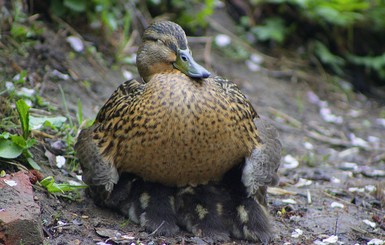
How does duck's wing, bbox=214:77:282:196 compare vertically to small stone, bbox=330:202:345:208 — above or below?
above

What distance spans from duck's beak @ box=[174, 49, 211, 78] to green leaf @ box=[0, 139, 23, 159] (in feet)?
3.71

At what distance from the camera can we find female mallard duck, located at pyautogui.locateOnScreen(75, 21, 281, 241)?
3943mm

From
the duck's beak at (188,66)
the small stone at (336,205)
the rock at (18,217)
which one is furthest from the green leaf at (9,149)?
the small stone at (336,205)

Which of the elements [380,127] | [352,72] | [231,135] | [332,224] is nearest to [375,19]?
[352,72]

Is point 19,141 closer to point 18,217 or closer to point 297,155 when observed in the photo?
point 18,217

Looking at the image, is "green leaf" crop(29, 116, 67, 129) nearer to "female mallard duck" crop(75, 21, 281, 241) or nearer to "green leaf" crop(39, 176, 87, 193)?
"female mallard duck" crop(75, 21, 281, 241)

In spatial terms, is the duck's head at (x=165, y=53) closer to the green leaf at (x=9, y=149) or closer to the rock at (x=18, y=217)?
the green leaf at (x=9, y=149)

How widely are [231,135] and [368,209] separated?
1.54 metres

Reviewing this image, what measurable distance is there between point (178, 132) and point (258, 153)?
1.96 feet

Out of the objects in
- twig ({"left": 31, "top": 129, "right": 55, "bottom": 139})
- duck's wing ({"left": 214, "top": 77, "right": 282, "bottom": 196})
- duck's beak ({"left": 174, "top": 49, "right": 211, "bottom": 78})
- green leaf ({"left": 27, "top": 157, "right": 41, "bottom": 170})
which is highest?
duck's beak ({"left": 174, "top": 49, "right": 211, "bottom": 78})

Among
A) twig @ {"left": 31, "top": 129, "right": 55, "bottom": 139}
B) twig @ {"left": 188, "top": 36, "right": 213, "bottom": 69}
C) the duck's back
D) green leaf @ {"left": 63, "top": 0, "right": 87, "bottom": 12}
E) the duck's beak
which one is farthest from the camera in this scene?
twig @ {"left": 188, "top": 36, "right": 213, "bottom": 69}

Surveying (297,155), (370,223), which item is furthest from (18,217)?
(297,155)

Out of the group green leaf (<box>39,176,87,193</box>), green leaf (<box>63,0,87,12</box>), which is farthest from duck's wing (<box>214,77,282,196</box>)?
green leaf (<box>63,0,87,12</box>)

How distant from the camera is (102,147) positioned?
4242 millimetres
